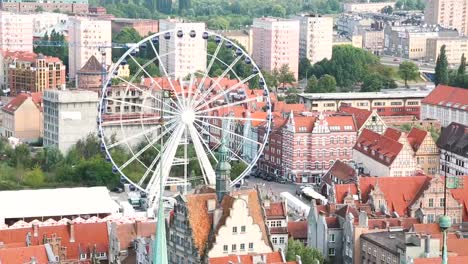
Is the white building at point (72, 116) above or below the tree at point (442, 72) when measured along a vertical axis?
below

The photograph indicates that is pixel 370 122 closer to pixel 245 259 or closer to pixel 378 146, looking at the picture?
pixel 378 146

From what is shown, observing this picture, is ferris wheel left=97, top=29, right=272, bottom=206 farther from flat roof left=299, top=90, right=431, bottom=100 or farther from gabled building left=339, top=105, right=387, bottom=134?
flat roof left=299, top=90, right=431, bottom=100

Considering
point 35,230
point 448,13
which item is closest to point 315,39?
point 448,13

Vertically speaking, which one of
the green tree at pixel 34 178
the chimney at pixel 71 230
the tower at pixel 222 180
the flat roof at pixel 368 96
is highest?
the tower at pixel 222 180

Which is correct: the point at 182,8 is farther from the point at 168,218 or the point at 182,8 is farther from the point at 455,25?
the point at 168,218

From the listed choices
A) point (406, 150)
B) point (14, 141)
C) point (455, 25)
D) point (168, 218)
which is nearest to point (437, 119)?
point (406, 150)

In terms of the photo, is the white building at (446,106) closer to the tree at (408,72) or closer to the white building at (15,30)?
the tree at (408,72)

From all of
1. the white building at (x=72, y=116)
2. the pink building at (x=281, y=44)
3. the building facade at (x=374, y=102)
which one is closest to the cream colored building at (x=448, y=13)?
the pink building at (x=281, y=44)
